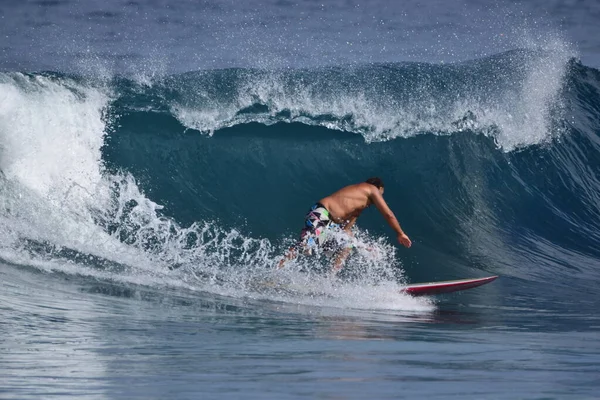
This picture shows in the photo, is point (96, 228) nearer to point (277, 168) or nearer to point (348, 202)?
point (348, 202)

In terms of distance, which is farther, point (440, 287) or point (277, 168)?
point (277, 168)

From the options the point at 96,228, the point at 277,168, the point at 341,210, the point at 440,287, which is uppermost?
the point at 277,168

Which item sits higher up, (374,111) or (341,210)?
Answer: (374,111)

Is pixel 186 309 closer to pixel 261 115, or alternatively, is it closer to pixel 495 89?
pixel 261 115

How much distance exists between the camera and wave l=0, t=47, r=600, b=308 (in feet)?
29.7

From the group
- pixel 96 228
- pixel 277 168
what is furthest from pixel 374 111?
pixel 96 228

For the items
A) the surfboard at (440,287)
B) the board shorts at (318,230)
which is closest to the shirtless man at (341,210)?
the board shorts at (318,230)

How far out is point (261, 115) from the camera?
12570 mm

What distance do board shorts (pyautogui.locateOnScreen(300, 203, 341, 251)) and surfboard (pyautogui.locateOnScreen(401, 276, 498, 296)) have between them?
0.81 m

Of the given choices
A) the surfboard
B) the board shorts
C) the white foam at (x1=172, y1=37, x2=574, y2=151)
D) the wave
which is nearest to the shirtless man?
the board shorts

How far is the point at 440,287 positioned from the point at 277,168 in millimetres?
4697

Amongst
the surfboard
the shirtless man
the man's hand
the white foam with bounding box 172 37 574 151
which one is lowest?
the surfboard

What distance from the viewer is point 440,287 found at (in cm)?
742

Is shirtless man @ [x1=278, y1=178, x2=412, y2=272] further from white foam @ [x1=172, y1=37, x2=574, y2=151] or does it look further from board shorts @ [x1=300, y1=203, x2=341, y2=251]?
white foam @ [x1=172, y1=37, x2=574, y2=151]
